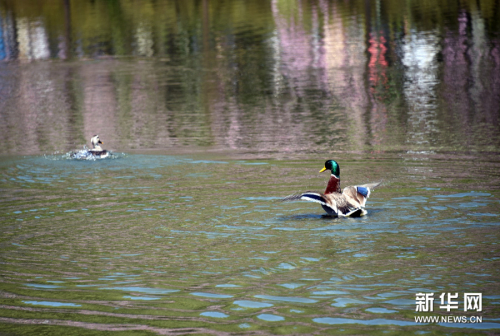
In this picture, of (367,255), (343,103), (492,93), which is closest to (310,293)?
(367,255)

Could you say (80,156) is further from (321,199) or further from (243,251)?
(243,251)

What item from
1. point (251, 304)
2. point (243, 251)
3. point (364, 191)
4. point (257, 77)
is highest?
point (257, 77)

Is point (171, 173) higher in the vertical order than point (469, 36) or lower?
lower

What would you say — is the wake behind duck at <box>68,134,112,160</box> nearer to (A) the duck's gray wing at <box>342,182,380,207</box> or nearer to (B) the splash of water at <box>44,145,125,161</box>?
(B) the splash of water at <box>44,145,125,161</box>

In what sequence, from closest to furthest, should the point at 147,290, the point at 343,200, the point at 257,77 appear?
the point at 147,290, the point at 343,200, the point at 257,77

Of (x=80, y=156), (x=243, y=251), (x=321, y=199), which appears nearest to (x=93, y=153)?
(x=80, y=156)

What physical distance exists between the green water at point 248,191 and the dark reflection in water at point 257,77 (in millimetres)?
202

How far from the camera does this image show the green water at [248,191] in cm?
948

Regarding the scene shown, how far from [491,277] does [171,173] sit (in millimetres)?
9840

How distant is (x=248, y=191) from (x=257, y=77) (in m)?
22.1

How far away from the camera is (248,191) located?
51.6ft

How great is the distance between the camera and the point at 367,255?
11.2 m

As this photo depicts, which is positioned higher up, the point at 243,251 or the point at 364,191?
the point at 364,191

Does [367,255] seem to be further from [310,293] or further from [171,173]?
[171,173]
